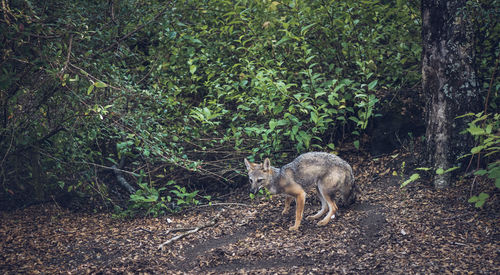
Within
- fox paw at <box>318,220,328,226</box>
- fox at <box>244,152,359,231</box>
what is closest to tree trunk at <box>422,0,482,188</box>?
fox at <box>244,152,359,231</box>

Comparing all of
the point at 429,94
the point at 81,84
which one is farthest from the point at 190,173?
the point at 429,94

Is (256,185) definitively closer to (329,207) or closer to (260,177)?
(260,177)

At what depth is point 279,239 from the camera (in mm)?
5730

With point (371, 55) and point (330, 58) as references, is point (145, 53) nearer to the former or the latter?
point (330, 58)

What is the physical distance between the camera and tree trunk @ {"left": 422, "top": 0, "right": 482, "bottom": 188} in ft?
19.2

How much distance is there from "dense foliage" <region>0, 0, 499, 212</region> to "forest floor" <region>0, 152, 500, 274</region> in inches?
27.0

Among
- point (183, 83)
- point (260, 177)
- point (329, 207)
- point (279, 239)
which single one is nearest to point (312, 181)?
point (329, 207)

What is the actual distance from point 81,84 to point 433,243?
18.4 ft

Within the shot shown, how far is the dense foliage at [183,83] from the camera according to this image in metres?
6.23

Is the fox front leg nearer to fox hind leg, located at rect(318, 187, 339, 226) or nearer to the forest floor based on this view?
the forest floor

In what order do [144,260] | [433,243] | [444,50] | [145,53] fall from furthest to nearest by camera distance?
[145,53] → [444,50] → [144,260] → [433,243]

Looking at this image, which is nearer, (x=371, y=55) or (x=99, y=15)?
(x=99, y=15)

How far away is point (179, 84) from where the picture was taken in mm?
8539

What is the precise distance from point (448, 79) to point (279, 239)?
333 cm
